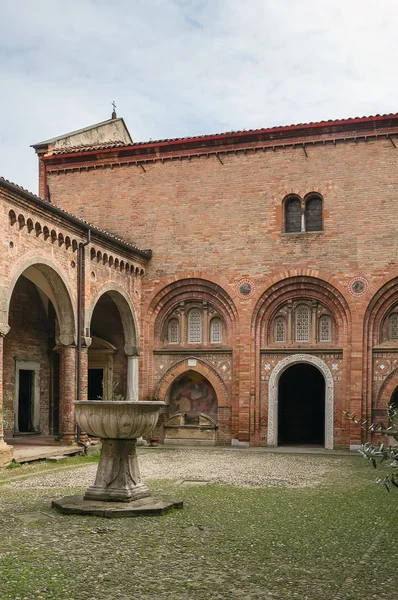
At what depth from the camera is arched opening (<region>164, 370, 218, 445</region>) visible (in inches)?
754

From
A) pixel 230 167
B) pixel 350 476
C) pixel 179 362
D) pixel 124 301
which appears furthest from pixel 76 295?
pixel 350 476

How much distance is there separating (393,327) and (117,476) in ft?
36.9

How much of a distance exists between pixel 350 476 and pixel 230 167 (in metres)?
9.89

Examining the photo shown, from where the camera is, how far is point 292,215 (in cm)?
1909

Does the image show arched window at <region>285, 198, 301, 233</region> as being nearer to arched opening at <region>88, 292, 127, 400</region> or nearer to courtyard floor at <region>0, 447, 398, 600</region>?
arched opening at <region>88, 292, 127, 400</region>

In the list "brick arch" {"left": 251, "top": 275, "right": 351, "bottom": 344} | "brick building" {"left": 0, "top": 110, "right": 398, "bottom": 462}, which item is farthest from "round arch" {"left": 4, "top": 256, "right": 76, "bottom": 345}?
"brick arch" {"left": 251, "top": 275, "right": 351, "bottom": 344}

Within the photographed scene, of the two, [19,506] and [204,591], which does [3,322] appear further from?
[204,591]

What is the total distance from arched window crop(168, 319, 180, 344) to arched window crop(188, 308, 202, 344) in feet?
1.21

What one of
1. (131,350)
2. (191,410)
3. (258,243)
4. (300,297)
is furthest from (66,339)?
(300,297)

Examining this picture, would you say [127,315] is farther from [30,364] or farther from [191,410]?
[191,410]

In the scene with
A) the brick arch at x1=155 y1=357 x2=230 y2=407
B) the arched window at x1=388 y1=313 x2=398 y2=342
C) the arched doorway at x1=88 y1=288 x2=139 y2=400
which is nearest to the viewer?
the arched window at x1=388 y1=313 x2=398 y2=342

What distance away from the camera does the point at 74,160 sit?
20.9m

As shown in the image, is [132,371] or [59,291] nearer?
[59,291]

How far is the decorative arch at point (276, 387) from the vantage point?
1828 cm
